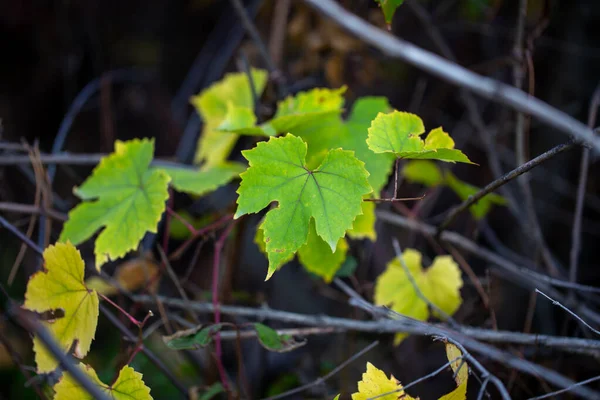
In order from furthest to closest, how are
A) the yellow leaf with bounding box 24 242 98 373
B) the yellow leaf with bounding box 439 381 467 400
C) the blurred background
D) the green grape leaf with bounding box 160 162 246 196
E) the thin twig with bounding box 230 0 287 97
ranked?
1. the blurred background
2. the thin twig with bounding box 230 0 287 97
3. the green grape leaf with bounding box 160 162 246 196
4. the yellow leaf with bounding box 24 242 98 373
5. the yellow leaf with bounding box 439 381 467 400

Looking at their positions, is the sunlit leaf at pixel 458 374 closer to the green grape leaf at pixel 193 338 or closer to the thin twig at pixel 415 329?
the thin twig at pixel 415 329

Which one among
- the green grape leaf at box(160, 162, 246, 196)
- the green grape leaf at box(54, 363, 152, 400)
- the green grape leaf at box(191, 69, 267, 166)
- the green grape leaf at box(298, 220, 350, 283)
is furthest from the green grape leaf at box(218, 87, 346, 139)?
the green grape leaf at box(54, 363, 152, 400)

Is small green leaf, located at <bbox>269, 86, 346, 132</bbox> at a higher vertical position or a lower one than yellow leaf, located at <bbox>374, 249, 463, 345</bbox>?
higher

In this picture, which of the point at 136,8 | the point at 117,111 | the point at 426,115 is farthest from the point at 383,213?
the point at 136,8

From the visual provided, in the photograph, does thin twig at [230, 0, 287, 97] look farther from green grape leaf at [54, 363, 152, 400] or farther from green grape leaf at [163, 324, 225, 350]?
green grape leaf at [54, 363, 152, 400]

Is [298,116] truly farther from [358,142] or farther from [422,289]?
[422,289]

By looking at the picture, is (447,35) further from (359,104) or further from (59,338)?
(59,338)
